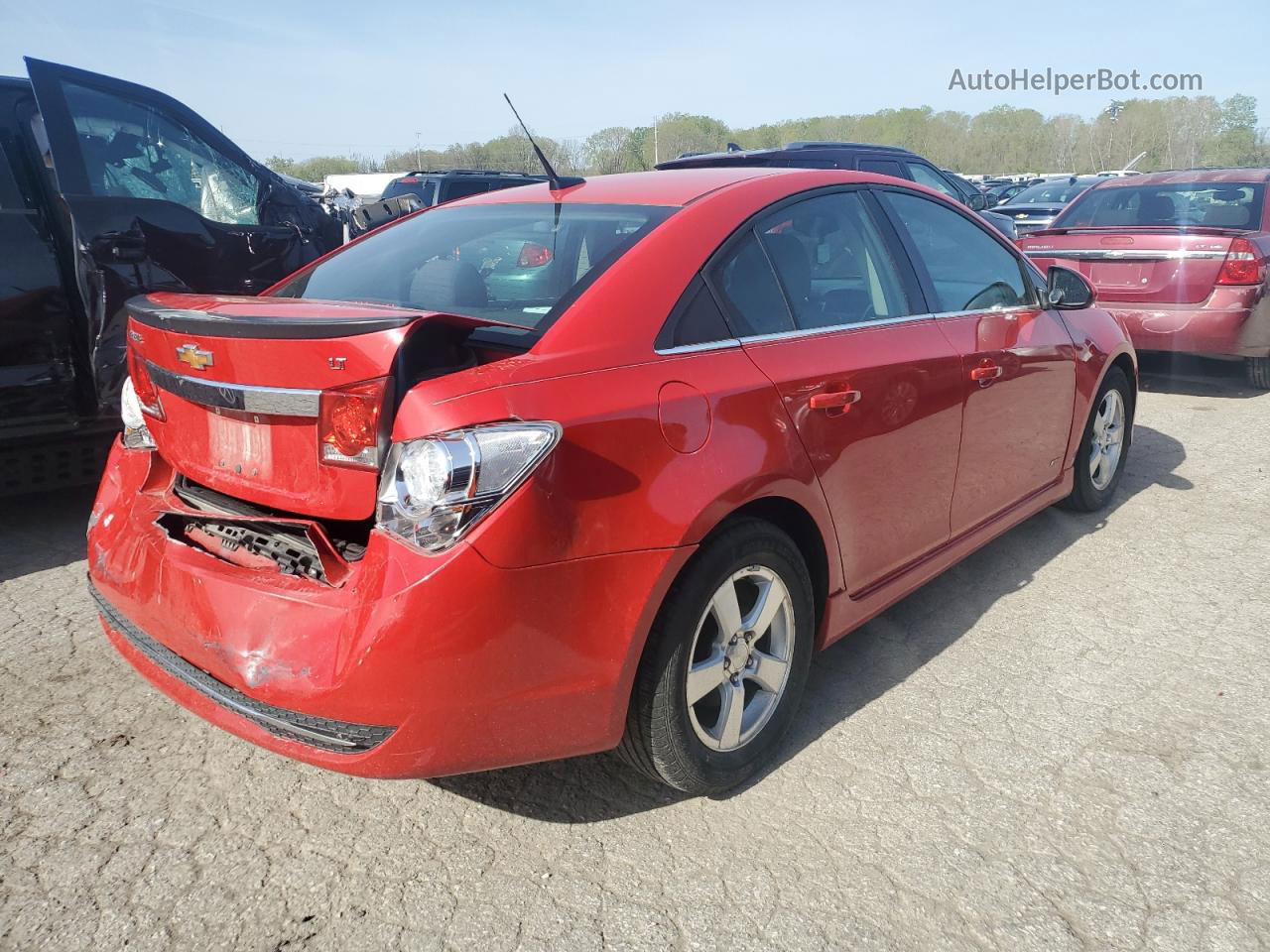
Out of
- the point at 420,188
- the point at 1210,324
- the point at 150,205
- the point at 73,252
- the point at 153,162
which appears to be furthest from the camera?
the point at 420,188

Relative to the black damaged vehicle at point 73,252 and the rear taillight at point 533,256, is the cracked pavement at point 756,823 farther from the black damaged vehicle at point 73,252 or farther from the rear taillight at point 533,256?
the rear taillight at point 533,256

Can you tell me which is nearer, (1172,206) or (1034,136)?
(1172,206)

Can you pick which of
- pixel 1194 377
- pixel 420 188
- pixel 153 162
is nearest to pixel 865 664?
pixel 153 162

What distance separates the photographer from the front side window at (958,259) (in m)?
3.35

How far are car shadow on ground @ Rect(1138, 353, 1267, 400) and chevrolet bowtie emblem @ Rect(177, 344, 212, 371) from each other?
7546 millimetres

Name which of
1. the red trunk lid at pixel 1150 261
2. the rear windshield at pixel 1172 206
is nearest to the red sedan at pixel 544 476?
the red trunk lid at pixel 1150 261

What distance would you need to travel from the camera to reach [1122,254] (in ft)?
24.0

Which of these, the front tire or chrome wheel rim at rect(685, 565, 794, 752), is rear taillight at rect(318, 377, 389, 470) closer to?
the front tire

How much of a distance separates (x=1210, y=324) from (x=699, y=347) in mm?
6266

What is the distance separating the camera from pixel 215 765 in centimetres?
260

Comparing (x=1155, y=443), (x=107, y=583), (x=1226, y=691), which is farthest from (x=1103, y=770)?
(x=1155, y=443)

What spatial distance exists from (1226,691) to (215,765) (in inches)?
121

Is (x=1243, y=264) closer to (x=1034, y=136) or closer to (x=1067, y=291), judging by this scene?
(x=1067, y=291)

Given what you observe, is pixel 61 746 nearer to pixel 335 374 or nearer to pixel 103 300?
pixel 335 374
